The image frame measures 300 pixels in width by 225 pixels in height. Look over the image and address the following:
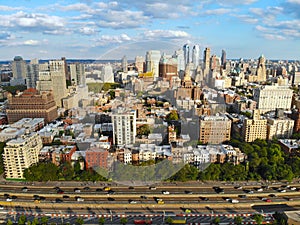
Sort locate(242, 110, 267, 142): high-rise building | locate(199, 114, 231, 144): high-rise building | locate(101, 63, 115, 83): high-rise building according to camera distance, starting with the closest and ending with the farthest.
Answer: locate(101, 63, 115, 83): high-rise building < locate(199, 114, 231, 144): high-rise building < locate(242, 110, 267, 142): high-rise building

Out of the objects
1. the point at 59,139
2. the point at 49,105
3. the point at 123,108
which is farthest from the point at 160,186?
the point at 49,105

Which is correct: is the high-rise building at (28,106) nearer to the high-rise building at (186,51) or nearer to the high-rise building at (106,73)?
the high-rise building at (106,73)

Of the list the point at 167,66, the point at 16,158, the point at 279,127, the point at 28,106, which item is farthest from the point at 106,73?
the point at 28,106

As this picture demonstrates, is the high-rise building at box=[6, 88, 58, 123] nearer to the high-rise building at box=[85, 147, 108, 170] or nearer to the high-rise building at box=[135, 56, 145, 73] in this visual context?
the high-rise building at box=[85, 147, 108, 170]

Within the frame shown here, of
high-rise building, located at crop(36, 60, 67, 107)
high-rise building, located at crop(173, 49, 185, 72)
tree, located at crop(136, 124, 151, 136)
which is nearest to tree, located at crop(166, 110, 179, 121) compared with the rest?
tree, located at crop(136, 124, 151, 136)

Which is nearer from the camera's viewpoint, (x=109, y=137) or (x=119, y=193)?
(x=119, y=193)

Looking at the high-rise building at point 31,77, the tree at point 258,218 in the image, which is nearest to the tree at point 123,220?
the tree at point 258,218

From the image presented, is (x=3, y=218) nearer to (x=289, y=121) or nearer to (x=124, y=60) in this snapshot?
(x=124, y=60)
